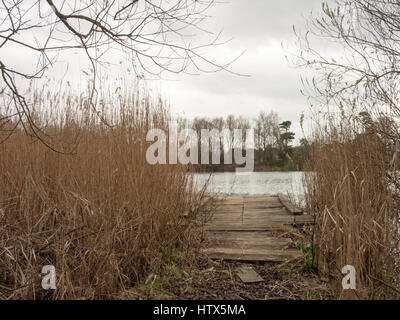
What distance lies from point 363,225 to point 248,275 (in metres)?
0.88

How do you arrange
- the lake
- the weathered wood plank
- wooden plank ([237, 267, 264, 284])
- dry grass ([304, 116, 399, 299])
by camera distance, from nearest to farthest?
dry grass ([304, 116, 399, 299])
wooden plank ([237, 267, 264, 284])
the weathered wood plank
the lake

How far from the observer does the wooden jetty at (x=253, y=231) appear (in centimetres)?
284

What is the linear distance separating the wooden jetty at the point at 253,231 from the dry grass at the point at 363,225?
489mm

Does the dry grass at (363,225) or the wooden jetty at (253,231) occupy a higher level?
the dry grass at (363,225)

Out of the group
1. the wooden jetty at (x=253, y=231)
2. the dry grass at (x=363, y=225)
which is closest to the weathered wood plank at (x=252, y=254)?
the wooden jetty at (x=253, y=231)

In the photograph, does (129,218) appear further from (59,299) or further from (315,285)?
(315,285)

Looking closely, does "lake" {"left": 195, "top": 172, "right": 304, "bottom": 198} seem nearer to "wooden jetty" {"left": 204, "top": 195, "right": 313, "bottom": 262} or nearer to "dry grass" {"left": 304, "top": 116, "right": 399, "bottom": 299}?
"wooden jetty" {"left": 204, "top": 195, "right": 313, "bottom": 262}

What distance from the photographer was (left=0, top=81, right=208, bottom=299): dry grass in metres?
2.00

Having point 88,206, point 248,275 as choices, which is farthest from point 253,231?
point 88,206

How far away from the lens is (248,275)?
7.98 ft

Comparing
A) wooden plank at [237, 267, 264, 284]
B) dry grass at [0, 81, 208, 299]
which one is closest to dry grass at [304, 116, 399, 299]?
wooden plank at [237, 267, 264, 284]

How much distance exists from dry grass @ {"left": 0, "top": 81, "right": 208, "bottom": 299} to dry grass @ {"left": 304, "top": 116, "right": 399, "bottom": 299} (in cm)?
118

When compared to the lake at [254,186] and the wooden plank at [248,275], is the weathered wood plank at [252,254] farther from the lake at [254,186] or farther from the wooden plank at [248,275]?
the lake at [254,186]

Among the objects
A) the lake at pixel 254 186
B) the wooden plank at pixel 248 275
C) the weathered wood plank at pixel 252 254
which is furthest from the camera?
the lake at pixel 254 186
